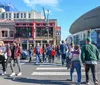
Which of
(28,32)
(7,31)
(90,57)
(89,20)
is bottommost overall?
(90,57)

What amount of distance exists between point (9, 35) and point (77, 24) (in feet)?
190

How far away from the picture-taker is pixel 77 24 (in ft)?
383

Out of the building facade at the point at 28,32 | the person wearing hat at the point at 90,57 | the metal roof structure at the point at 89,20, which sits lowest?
the person wearing hat at the point at 90,57

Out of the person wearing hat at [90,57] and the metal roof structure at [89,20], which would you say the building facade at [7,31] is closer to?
the metal roof structure at [89,20]

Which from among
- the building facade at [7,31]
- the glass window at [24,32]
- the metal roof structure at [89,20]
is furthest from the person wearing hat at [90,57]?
the metal roof structure at [89,20]

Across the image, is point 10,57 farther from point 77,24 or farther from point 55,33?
point 77,24

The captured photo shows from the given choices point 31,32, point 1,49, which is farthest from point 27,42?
point 1,49

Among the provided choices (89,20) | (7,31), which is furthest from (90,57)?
(89,20)

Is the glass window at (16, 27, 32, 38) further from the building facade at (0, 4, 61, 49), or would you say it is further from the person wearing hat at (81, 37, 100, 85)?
the person wearing hat at (81, 37, 100, 85)

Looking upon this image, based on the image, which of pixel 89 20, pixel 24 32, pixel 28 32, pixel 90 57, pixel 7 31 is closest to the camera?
pixel 90 57

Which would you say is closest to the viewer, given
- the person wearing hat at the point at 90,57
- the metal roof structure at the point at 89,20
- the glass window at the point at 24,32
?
the person wearing hat at the point at 90,57

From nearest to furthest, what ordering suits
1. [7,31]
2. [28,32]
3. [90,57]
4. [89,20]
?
[90,57] → [7,31] → [28,32] → [89,20]

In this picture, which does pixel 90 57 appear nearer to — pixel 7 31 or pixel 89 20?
pixel 7 31

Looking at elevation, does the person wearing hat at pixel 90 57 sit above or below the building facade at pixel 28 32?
below
